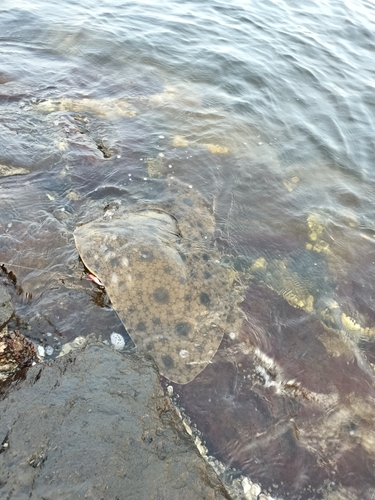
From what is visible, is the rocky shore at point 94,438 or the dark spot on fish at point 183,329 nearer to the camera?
the rocky shore at point 94,438

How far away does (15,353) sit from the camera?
4.09 m

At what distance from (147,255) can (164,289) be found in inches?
19.6

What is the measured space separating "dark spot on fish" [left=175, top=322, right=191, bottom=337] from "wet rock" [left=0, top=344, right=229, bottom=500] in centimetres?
81

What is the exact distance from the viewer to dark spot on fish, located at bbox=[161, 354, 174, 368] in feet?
14.2

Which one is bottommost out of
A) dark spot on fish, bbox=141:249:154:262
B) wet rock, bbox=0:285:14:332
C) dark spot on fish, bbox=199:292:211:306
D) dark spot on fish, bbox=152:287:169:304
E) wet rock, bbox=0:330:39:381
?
wet rock, bbox=0:330:39:381

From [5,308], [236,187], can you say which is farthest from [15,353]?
[236,187]

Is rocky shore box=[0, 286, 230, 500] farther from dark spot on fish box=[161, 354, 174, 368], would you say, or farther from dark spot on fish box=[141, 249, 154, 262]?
dark spot on fish box=[141, 249, 154, 262]

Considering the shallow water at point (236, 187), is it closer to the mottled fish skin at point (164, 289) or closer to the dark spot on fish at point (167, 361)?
the mottled fish skin at point (164, 289)

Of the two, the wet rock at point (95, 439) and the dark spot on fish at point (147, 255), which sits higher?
the dark spot on fish at point (147, 255)

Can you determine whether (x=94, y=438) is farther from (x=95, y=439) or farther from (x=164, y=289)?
(x=164, y=289)

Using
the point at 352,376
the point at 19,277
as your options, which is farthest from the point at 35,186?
the point at 352,376

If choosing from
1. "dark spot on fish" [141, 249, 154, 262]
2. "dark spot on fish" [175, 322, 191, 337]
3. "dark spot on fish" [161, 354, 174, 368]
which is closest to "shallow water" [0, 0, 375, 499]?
"dark spot on fish" [161, 354, 174, 368]

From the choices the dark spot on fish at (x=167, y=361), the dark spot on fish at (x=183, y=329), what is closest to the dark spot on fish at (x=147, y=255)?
the dark spot on fish at (x=183, y=329)

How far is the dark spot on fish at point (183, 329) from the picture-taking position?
177 inches
